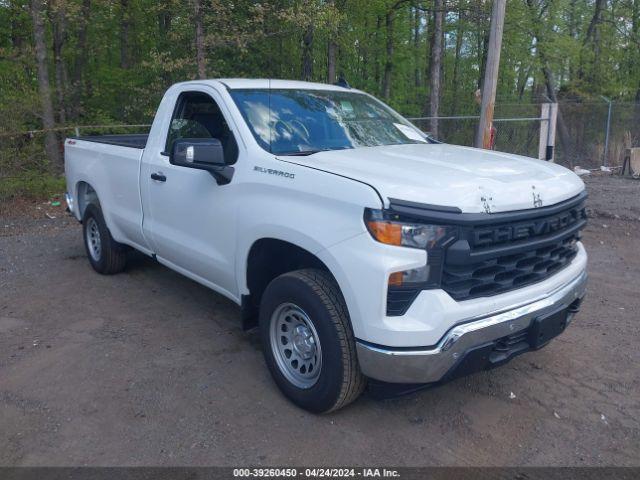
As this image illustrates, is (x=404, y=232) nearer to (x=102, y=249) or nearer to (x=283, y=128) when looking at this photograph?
(x=283, y=128)

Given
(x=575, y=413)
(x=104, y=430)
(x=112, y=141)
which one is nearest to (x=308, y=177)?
(x=104, y=430)

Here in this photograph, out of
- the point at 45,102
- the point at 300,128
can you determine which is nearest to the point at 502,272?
the point at 300,128

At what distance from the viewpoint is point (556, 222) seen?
362cm

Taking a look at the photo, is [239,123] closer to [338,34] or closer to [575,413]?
[575,413]

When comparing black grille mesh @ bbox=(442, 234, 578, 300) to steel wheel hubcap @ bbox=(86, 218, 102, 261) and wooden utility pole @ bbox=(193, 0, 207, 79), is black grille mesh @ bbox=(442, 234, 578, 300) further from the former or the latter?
wooden utility pole @ bbox=(193, 0, 207, 79)

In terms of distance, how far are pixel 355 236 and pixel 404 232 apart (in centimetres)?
27

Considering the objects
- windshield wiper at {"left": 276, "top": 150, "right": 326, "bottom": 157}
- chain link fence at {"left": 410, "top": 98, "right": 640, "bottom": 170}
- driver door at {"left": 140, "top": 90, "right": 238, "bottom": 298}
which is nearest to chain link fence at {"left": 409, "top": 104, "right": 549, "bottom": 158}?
chain link fence at {"left": 410, "top": 98, "right": 640, "bottom": 170}

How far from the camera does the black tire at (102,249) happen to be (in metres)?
6.41

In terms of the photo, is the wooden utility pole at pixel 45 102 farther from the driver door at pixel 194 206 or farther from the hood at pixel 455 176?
the hood at pixel 455 176

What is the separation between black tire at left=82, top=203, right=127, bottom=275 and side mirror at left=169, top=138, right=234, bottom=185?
2.54 m

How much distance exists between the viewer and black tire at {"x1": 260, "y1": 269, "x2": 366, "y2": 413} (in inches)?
131

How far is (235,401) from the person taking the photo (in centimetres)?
395

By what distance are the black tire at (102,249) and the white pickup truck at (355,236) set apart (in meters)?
1.47

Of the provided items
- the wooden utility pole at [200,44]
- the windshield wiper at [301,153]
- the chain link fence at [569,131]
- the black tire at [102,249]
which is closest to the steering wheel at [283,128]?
the windshield wiper at [301,153]
